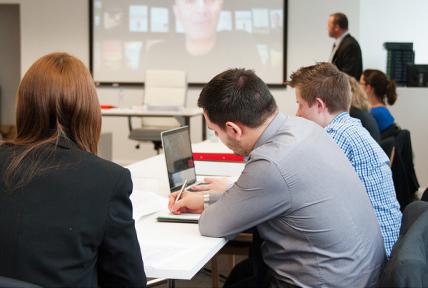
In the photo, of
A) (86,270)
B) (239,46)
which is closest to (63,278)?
(86,270)

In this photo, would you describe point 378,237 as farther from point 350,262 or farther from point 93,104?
point 93,104

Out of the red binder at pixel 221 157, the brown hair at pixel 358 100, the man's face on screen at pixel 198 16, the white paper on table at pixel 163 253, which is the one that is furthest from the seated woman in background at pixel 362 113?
the man's face on screen at pixel 198 16

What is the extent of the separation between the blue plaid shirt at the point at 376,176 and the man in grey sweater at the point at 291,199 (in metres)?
0.41

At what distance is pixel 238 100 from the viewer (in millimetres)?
1937

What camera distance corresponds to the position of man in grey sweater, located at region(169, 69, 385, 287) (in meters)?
1.81

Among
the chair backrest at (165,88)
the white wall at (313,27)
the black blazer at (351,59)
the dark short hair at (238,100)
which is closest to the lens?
the dark short hair at (238,100)

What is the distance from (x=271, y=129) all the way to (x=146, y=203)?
0.76 m

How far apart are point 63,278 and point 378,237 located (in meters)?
1.04

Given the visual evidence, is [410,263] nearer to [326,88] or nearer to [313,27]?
[326,88]

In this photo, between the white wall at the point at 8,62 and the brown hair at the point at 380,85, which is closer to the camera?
the brown hair at the point at 380,85

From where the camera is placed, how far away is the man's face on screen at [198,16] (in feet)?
25.2

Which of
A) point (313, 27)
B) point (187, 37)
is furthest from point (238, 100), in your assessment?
point (187, 37)

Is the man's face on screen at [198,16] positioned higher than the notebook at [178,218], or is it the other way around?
the man's face on screen at [198,16]

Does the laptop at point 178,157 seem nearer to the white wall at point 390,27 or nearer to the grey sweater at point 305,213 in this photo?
the grey sweater at point 305,213
